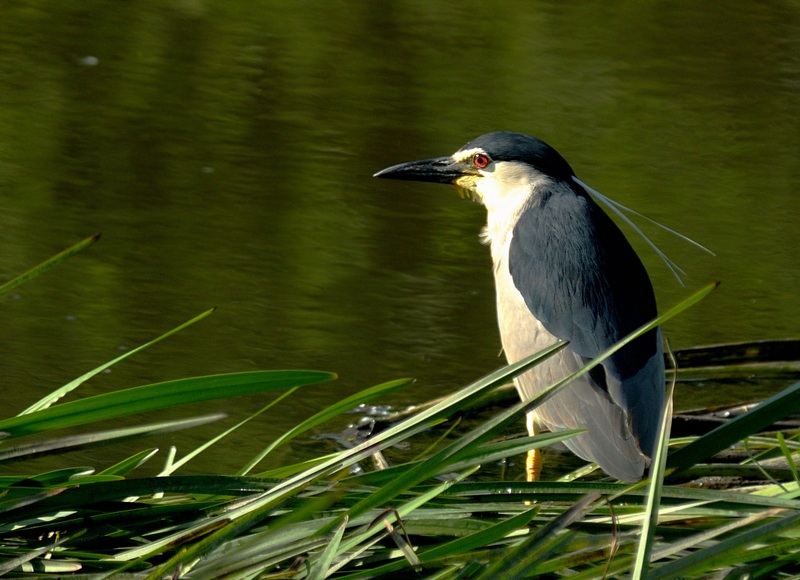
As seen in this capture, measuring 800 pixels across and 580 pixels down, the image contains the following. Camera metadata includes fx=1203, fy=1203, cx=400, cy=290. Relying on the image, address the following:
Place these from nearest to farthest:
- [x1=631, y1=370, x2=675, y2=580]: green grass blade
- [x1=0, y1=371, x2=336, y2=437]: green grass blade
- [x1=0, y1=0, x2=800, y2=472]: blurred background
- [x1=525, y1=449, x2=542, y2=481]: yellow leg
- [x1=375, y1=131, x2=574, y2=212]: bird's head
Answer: [x1=631, y1=370, x2=675, y2=580]: green grass blade
[x1=0, y1=371, x2=336, y2=437]: green grass blade
[x1=525, y1=449, x2=542, y2=481]: yellow leg
[x1=375, y1=131, x2=574, y2=212]: bird's head
[x1=0, y1=0, x2=800, y2=472]: blurred background

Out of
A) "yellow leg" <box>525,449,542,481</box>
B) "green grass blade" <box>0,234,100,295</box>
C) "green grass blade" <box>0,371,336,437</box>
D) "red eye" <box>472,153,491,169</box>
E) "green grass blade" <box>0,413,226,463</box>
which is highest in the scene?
"green grass blade" <box>0,234,100,295</box>

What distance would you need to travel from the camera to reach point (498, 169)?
337 centimetres

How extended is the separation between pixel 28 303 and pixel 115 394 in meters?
2.11

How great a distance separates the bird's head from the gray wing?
0.14m

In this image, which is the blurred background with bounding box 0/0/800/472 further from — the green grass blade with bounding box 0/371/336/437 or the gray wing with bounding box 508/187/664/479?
the green grass blade with bounding box 0/371/336/437

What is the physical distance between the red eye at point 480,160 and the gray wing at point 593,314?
0.33 meters

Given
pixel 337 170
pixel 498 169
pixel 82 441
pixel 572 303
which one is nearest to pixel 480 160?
pixel 498 169

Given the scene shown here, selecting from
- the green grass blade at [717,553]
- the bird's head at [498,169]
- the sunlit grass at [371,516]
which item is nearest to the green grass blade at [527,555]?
the sunlit grass at [371,516]

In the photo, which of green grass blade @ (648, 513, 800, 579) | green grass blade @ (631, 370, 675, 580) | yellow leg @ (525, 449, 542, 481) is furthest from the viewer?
yellow leg @ (525, 449, 542, 481)

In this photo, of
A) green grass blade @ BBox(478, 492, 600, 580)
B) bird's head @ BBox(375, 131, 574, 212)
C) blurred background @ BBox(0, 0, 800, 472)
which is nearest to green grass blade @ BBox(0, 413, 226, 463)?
green grass blade @ BBox(478, 492, 600, 580)

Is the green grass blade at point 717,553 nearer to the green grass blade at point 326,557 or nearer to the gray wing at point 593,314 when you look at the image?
the green grass blade at point 326,557

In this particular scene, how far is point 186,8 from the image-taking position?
648cm

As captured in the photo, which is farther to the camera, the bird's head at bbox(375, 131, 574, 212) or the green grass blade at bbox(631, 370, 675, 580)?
the bird's head at bbox(375, 131, 574, 212)

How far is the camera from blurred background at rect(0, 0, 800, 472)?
3.58m
